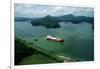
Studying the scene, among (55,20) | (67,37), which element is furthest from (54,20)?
(67,37)

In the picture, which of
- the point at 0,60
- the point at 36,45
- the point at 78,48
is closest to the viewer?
the point at 0,60

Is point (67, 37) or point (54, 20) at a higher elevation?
point (54, 20)

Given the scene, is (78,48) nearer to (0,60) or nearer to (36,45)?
(36,45)

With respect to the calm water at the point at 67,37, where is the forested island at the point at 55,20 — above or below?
above

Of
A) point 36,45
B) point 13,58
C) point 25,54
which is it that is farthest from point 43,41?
point 13,58

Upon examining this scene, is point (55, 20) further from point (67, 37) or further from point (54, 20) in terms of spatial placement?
point (67, 37)

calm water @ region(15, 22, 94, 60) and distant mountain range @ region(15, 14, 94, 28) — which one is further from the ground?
distant mountain range @ region(15, 14, 94, 28)

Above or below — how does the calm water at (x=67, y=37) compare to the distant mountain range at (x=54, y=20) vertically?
below

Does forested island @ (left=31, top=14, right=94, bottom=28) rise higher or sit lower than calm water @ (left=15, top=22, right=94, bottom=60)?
higher
